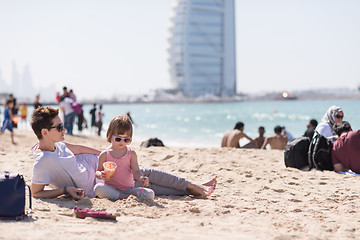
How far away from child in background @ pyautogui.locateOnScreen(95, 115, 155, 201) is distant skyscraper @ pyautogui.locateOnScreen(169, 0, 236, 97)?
104112 mm

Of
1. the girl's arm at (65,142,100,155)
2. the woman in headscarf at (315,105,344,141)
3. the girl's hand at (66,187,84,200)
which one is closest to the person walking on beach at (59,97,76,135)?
the woman in headscarf at (315,105,344,141)

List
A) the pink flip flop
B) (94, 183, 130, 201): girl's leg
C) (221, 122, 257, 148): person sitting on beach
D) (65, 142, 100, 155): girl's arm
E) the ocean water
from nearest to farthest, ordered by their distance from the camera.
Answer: the pink flip flop, (94, 183, 130, 201): girl's leg, (65, 142, 100, 155): girl's arm, (221, 122, 257, 148): person sitting on beach, the ocean water

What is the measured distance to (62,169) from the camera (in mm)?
3736

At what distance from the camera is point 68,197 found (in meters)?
3.87

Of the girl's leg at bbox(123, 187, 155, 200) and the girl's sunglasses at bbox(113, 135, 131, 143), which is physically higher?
the girl's sunglasses at bbox(113, 135, 131, 143)

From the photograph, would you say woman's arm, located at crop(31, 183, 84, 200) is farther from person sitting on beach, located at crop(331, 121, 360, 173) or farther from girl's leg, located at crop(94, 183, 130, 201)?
person sitting on beach, located at crop(331, 121, 360, 173)

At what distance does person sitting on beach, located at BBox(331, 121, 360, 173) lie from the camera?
5793 mm

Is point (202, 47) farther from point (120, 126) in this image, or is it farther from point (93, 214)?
point (93, 214)

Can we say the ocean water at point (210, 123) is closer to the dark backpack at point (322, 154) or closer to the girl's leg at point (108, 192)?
the dark backpack at point (322, 154)

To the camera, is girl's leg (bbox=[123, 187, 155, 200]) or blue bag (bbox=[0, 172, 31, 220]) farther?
girl's leg (bbox=[123, 187, 155, 200])

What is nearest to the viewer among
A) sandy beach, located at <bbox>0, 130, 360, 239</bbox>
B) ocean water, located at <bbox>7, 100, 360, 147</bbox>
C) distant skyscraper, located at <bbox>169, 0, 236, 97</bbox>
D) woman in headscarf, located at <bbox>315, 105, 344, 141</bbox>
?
sandy beach, located at <bbox>0, 130, 360, 239</bbox>

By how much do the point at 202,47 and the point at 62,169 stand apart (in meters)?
108

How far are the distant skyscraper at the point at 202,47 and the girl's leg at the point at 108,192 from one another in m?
104

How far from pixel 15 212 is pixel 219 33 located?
111m
